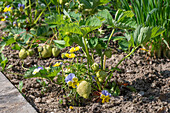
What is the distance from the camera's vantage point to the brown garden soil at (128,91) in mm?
1412

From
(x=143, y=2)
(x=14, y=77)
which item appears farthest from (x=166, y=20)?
(x=14, y=77)

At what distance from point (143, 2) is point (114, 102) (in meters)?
0.79

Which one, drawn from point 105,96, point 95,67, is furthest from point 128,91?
point 95,67

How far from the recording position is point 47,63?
1.92m

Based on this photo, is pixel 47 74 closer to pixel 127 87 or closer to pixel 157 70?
pixel 127 87

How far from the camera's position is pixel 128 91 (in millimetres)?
1557

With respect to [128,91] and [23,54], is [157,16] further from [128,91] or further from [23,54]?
[23,54]

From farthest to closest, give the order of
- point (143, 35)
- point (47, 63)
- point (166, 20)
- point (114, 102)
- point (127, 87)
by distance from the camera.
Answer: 1. point (47, 63)
2. point (166, 20)
3. point (127, 87)
4. point (114, 102)
5. point (143, 35)

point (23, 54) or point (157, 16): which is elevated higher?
point (157, 16)

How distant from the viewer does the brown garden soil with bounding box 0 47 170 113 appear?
4.63ft

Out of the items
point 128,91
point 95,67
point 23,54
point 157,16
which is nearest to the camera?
point 95,67

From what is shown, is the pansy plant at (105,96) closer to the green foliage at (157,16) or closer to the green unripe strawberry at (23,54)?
the green foliage at (157,16)

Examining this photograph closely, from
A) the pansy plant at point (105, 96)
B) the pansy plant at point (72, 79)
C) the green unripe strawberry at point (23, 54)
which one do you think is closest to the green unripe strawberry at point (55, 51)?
the green unripe strawberry at point (23, 54)

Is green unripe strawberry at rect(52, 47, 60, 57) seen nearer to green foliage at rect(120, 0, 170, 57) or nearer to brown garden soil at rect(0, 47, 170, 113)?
brown garden soil at rect(0, 47, 170, 113)
